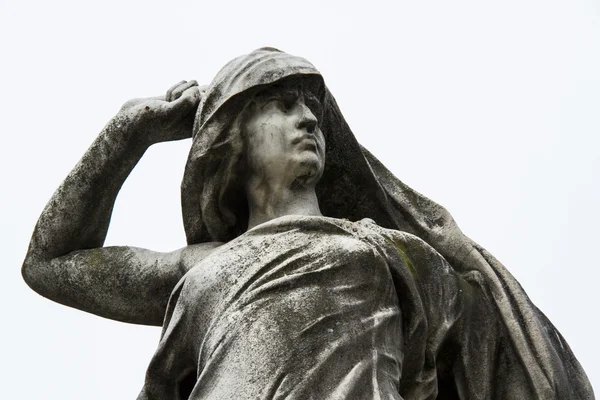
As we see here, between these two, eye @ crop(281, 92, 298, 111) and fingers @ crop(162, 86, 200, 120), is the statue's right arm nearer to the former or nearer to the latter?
fingers @ crop(162, 86, 200, 120)

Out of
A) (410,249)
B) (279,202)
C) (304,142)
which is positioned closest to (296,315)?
(410,249)

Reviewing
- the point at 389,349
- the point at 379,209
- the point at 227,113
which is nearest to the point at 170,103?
the point at 227,113

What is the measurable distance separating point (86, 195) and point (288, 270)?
1.47m

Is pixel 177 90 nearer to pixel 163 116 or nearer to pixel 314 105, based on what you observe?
pixel 163 116

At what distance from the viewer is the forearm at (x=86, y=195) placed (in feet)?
34.2

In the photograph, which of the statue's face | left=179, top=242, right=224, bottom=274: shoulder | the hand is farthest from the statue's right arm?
the statue's face

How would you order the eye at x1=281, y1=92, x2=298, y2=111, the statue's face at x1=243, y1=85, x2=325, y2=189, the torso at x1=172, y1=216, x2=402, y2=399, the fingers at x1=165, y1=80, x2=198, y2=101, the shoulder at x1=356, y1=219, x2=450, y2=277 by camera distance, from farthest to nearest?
the fingers at x1=165, y1=80, x2=198, y2=101, the eye at x1=281, y1=92, x2=298, y2=111, the statue's face at x1=243, y1=85, x2=325, y2=189, the shoulder at x1=356, y1=219, x2=450, y2=277, the torso at x1=172, y1=216, x2=402, y2=399

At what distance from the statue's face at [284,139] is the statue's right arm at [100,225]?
0.45m

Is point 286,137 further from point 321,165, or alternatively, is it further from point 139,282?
point 139,282

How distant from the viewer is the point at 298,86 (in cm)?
1021

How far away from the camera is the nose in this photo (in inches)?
397

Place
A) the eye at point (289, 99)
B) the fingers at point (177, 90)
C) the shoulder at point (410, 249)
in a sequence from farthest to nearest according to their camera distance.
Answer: the fingers at point (177, 90), the eye at point (289, 99), the shoulder at point (410, 249)

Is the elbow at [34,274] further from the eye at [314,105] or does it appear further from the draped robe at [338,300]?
the eye at [314,105]

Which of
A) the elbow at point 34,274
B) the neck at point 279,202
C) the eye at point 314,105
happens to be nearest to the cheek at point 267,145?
the neck at point 279,202
